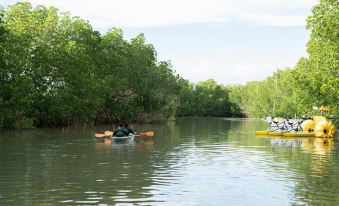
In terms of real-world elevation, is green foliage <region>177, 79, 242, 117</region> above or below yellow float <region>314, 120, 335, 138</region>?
above

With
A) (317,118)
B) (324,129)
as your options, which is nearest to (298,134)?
(324,129)

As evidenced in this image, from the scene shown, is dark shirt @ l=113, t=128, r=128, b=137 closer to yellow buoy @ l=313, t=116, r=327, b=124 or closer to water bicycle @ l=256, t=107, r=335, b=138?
water bicycle @ l=256, t=107, r=335, b=138

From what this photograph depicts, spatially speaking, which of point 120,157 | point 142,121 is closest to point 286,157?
point 120,157

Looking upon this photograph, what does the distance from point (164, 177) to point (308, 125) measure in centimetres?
3300

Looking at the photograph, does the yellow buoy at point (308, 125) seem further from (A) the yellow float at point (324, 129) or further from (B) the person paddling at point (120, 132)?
(B) the person paddling at point (120, 132)

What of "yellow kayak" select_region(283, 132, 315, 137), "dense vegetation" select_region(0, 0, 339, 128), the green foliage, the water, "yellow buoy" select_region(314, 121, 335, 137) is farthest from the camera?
the green foliage

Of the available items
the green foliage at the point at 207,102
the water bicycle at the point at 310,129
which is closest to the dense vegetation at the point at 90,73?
the water bicycle at the point at 310,129

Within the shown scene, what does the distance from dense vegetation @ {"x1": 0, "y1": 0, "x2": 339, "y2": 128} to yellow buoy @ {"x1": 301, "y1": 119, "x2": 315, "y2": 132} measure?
164 centimetres

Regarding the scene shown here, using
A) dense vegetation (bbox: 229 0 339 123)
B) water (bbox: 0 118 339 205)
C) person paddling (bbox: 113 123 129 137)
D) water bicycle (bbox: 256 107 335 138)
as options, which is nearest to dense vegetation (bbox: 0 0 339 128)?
dense vegetation (bbox: 229 0 339 123)

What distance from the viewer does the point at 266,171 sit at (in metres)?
21.4

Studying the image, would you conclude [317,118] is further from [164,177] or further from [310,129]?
[164,177]

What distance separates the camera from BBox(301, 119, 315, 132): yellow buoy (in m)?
48.6

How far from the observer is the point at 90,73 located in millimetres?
68250

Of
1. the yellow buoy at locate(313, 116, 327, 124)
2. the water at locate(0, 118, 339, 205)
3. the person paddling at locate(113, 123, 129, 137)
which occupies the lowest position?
the water at locate(0, 118, 339, 205)
